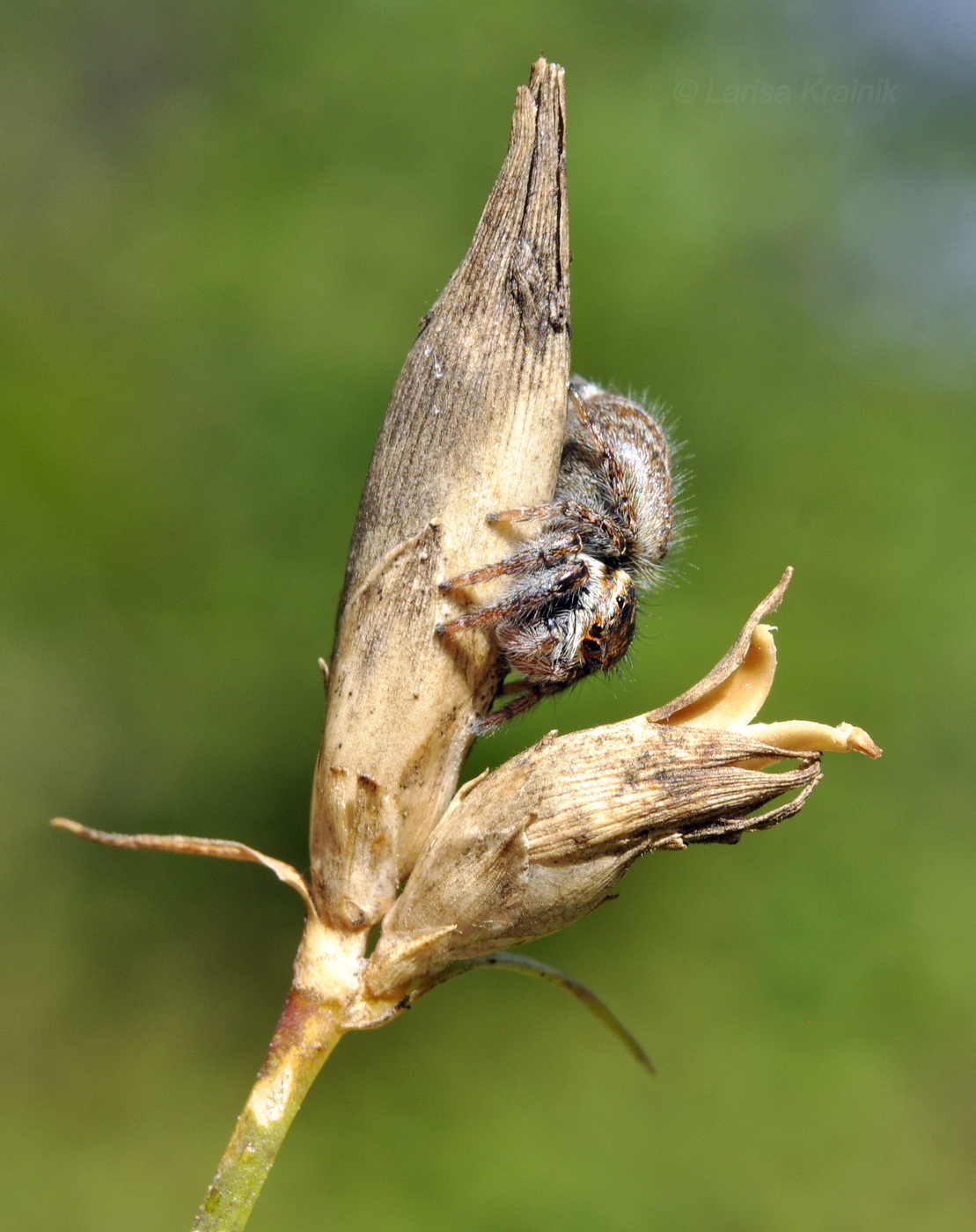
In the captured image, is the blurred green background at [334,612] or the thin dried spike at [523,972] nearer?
the thin dried spike at [523,972]

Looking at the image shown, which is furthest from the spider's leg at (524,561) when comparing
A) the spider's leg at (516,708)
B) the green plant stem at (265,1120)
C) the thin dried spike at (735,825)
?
the green plant stem at (265,1120)

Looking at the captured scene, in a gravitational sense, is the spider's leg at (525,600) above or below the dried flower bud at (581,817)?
above

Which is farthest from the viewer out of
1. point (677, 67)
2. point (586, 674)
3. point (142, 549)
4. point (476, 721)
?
point (677, 67)

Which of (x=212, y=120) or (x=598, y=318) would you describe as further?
(x=212, y=120)

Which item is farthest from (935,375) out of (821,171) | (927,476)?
(821,171)

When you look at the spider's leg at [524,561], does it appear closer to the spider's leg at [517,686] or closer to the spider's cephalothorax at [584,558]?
the spider's cephalothorax at [584,558]

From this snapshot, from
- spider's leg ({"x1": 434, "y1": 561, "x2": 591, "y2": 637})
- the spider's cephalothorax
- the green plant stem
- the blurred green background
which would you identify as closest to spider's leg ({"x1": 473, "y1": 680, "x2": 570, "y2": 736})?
the spider's cephalothorax

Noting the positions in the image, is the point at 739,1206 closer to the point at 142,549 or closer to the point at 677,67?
the point at 142,549
